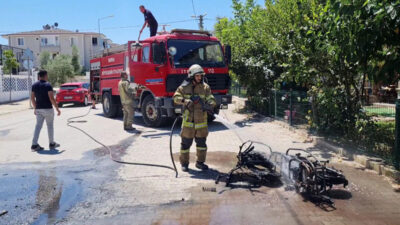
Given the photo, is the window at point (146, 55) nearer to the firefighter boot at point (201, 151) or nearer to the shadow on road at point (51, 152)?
the shadow on road at point (51, 152)

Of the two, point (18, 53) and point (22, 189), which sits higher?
point (18, 53)

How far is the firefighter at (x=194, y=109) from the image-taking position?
576cm

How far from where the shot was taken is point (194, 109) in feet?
19.1

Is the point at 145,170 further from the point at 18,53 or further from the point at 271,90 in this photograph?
the point at 18,53

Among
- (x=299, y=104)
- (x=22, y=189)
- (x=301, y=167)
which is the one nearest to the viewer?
(x=301, y=167)

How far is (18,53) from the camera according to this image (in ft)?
135

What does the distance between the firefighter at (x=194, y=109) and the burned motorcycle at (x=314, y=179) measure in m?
1.63

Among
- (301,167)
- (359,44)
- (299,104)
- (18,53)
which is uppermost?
(18,53)

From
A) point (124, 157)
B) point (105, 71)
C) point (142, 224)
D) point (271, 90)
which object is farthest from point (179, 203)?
point (105, 71)

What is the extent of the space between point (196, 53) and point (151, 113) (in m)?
2.29

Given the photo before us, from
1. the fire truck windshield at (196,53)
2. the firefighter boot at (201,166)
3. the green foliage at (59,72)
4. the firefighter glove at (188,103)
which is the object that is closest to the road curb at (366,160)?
the firefighter boot at (201,166)

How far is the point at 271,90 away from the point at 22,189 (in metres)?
8.96

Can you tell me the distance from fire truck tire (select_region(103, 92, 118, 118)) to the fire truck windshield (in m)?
4.49

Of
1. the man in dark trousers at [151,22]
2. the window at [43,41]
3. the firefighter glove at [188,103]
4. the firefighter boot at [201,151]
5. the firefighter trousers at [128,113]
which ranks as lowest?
the firefighter boot at [201,151]
